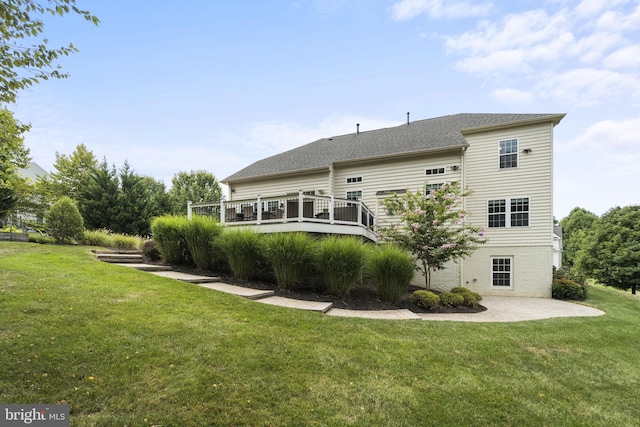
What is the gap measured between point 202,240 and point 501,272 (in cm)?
1225

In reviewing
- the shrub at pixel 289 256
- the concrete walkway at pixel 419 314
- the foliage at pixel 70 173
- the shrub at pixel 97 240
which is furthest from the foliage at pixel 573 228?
the foliage at pixel 70 173

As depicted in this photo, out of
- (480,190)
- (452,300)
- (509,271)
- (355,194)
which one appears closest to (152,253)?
(355,194)

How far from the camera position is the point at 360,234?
10992 millimetres

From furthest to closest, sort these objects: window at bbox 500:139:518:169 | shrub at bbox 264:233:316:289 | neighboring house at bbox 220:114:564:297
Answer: window at bbox 500:139:518:169, neighboring house at bbox 220:114:564:297, shrub at bbox 264:233:316:289

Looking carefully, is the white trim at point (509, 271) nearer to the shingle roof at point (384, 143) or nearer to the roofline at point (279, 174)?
the shingle roof at point (384, 143)

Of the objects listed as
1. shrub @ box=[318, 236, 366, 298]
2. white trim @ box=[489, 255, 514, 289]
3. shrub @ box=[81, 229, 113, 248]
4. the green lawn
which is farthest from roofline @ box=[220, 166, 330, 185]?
the green lawn

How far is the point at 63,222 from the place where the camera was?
13.0 m

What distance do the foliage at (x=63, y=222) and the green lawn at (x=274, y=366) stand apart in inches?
340

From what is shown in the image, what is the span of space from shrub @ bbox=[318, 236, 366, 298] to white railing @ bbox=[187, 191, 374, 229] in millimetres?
2082

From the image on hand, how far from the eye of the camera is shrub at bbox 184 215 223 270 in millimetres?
9062

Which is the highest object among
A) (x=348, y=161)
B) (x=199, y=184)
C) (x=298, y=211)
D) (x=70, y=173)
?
(x=199, y=184)

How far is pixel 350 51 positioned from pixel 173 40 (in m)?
6.31

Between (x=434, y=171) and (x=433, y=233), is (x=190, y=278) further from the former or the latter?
(x=434, y=171)

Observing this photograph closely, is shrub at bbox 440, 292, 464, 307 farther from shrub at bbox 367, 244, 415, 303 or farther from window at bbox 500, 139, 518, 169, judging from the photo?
window at bbox 500, 139, 518, 169
